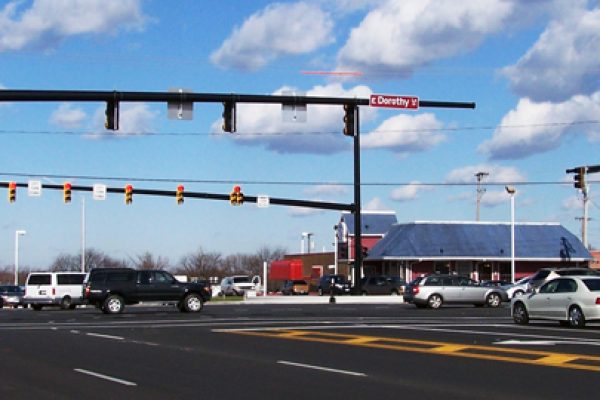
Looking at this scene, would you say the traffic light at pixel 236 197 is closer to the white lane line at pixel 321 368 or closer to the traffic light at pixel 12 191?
the traffic light at pixel 12 191

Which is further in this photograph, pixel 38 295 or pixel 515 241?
pixel 515 241

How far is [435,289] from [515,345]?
2020 centimetres

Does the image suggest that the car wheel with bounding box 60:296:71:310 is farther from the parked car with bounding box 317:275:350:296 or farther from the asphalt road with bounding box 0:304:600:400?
the parked car with bounding box 317:275:350:296

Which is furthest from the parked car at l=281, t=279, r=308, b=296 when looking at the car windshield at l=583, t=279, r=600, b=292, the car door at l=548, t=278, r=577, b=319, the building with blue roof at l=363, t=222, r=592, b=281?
the car windshield at l=583, t=279, r=600, b=292

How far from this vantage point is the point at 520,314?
26203 millimetres

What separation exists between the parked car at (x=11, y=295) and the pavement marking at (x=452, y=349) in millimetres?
34202

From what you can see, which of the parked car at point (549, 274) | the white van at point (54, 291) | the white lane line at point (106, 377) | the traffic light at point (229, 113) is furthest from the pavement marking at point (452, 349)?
the white van at point (54, 291)

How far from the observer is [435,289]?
1543 inches

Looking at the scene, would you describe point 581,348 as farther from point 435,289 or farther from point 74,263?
point 74,263

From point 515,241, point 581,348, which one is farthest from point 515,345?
point 515,241

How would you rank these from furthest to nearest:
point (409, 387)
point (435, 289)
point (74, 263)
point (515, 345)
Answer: point (74, 263)
point (435, 289)
point (515, 345)
point (409, 387)

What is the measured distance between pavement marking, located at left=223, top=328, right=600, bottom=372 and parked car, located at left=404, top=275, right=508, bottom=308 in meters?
16.1

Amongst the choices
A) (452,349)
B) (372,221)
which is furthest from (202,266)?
(452,349)

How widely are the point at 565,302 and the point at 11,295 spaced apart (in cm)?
3945
